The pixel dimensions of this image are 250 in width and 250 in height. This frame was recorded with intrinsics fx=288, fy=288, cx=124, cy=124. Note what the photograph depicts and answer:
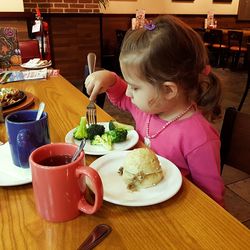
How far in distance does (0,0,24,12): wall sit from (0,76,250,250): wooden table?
3453 mm

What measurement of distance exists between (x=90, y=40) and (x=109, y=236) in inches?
188

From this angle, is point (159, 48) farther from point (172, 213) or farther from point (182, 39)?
point (172, 213)

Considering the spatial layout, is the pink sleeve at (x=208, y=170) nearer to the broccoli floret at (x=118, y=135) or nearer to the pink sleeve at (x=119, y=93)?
the broccoli floret at (x=118, y=135)

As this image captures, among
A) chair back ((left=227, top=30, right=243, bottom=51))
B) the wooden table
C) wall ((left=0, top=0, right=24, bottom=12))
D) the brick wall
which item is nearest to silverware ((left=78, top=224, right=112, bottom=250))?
the wooden table

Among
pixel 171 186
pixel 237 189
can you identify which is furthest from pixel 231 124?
pixel 237 189

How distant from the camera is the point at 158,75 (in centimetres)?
79

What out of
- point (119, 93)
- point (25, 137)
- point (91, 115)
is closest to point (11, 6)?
point (119, 93)

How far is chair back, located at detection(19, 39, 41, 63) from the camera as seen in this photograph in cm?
230

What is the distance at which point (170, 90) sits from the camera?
0.83 metres

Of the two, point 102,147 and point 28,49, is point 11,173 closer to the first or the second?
point 102,147

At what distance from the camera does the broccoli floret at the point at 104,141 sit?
2.51 feet

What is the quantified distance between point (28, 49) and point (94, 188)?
6.96 feet

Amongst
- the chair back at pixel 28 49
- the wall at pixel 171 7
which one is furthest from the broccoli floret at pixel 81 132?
the wall at pixel 171 7

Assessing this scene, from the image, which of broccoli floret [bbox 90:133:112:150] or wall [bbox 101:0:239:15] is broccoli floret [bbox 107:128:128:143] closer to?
broccoli floret [bbox 90:133:112:150]
